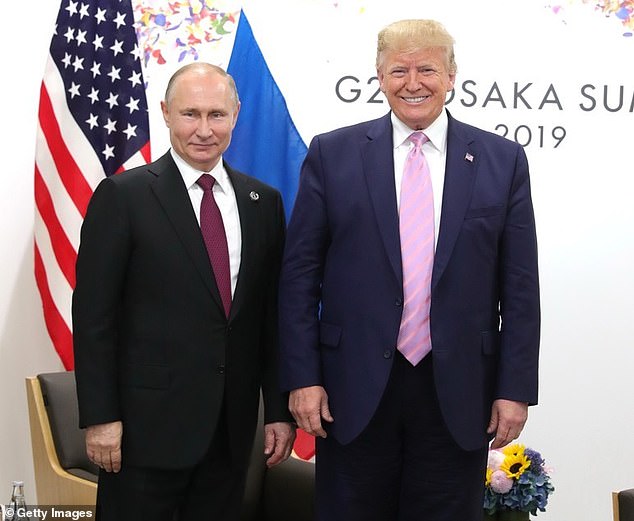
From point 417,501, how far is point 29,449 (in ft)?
6.76

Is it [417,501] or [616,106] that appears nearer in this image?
[417,501]

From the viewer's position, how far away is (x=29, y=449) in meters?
4.05

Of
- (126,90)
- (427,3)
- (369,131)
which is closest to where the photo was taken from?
(369,131)

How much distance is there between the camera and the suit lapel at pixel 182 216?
2539mm

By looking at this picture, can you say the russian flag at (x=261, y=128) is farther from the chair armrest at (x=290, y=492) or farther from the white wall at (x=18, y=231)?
the chair armrest at (x=290, y=492)

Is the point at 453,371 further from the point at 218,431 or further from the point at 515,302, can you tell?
the point at 218,431

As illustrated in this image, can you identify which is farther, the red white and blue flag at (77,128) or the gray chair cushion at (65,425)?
the red white and blue flag at (77,128)

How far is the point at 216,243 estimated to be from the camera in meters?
2.58

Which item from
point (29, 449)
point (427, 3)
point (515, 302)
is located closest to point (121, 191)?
point (515, 302)

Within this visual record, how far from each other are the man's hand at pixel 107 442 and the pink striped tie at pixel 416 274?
0.73m

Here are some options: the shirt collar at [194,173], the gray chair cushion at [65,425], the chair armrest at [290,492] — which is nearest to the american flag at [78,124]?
the gray chair cushion at [65,425]

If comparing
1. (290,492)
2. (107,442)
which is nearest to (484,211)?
(107,442)

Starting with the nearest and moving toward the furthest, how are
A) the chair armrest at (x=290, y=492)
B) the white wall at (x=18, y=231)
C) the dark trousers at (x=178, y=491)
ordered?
1. the dark trousers at (x=178, y=491)
2. the chair armrest at (x=290, y=492)
3. the white wall at (x=18, y=231)

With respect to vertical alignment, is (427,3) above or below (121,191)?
above
